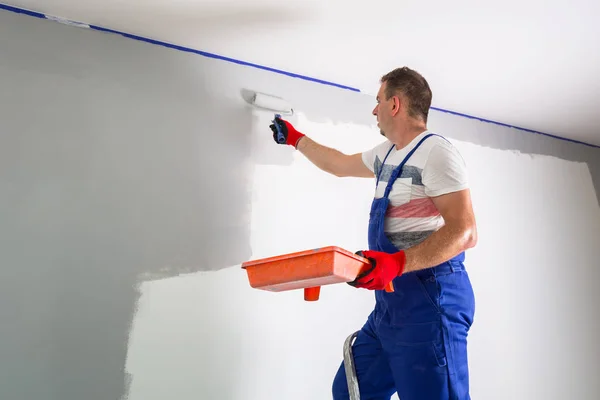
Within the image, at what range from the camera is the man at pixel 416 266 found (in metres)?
1.21

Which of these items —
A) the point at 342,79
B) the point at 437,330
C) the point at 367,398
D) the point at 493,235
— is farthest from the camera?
the point at 493,235

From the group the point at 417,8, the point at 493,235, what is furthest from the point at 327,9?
the point at 493,235

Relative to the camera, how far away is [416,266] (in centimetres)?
120

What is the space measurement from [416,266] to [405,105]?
2.00 feet

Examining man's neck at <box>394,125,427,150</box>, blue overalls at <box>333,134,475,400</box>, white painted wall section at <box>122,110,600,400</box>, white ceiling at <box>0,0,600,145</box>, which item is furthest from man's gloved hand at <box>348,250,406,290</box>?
white ceiling at <box>0,0,600,145</box>

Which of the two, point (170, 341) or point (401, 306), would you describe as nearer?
point (401, 306)

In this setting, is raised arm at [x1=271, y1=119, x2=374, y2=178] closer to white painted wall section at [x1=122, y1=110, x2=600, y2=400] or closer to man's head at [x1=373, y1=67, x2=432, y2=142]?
white painted wall section at [x1=122, y1=110, x2=600, y2=400]

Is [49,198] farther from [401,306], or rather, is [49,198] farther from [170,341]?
[401,306]

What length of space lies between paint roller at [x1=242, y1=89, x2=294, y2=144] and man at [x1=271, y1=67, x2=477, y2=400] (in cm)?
48

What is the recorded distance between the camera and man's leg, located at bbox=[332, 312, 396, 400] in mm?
1407

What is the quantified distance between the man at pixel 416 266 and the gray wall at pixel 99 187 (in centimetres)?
56

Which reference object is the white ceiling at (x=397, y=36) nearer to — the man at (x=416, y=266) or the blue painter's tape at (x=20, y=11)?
the blue painter's tape at (x=20, y=11)

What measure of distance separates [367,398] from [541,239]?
1.56m

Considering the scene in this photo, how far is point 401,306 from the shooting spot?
131cm
